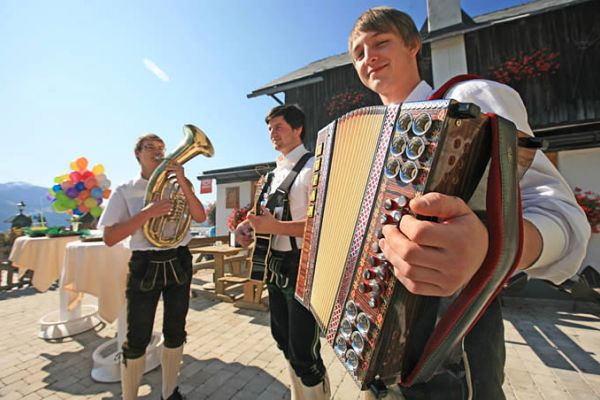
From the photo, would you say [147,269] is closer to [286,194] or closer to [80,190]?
[286,194]

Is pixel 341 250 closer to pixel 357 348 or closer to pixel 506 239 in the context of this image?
pixel 357 348

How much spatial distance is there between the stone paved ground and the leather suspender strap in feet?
6.44

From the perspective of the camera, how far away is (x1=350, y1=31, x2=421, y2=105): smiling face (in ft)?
3.49

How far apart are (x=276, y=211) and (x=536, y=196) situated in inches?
59.7

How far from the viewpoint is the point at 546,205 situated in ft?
2.32

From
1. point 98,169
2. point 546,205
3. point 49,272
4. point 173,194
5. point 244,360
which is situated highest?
point 98,169

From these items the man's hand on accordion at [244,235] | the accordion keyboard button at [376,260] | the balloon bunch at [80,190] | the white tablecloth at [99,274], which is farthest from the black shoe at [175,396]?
the balloon bunch at [80,190]

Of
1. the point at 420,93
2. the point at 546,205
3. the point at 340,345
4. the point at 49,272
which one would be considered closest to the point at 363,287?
the point at 340,345

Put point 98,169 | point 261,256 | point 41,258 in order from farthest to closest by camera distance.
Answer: point 98,169 → point 41,258 → point 261,256

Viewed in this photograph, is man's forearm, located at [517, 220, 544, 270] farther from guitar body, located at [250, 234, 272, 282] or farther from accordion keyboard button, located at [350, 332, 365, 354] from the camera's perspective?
guitar body, located at [250, 234, 272, 282]

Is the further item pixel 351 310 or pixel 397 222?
pixel 351 310

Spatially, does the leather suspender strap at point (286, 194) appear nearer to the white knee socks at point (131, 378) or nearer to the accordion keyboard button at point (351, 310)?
the accordion keyboard button at point (351, 310)

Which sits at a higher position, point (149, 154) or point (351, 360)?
point (149, 154)

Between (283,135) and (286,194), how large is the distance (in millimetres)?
541
